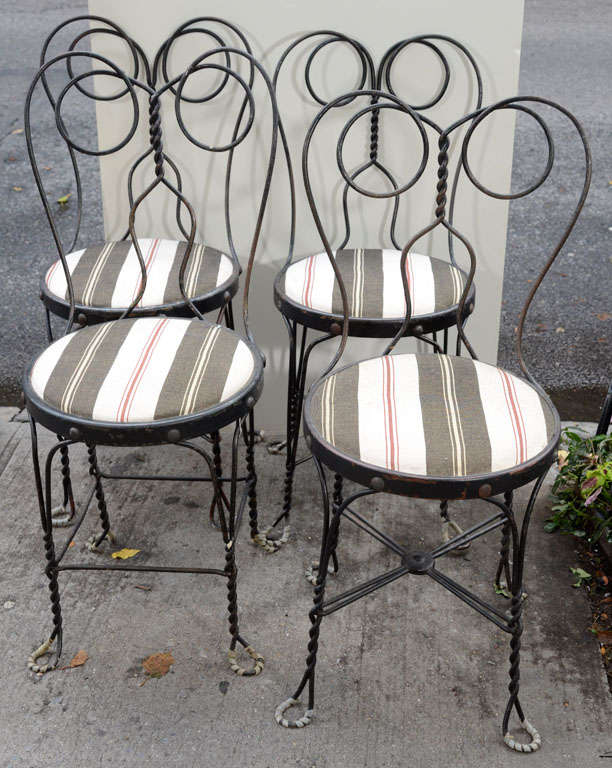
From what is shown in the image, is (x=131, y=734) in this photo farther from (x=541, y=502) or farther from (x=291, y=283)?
(x=541, y=502)

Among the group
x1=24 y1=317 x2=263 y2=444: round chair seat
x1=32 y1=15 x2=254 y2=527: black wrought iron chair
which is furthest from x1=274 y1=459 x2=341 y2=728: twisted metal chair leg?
x1=32 y1=15 x2=254 y2=527: black wrought iron chair

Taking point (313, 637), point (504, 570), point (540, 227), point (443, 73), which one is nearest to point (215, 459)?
point (313, 637)

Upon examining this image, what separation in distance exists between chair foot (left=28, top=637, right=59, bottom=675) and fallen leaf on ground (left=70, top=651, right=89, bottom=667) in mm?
41

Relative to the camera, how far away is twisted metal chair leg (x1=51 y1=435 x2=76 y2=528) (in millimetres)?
2654

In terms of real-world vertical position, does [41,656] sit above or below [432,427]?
below

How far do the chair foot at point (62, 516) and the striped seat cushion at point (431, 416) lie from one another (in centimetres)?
111

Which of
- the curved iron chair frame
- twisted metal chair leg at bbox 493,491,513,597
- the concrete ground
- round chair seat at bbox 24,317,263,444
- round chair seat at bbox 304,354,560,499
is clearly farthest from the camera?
the curved iron chair frame

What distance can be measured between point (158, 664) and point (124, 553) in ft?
1.48

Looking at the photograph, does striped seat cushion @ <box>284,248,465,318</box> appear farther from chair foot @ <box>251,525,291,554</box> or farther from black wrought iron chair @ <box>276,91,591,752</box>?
chair foot @ <box>251,525,291,554</box>

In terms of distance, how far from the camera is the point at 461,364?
2051 millimetres

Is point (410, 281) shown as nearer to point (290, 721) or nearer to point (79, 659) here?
point (290, 721)

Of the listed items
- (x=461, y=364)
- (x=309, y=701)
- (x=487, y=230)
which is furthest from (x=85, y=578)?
(x=487, y=230)

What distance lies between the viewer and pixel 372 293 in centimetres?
242

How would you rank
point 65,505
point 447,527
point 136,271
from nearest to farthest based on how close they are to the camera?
1. point 136,271
2. point 447,527
3. point 65,505
